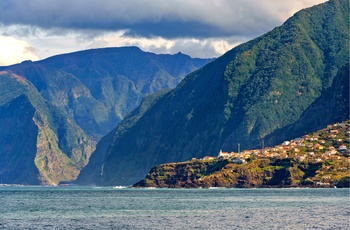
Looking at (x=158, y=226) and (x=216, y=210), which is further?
(x=216, y=210)

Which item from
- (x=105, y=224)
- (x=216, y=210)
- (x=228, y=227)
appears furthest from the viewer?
(x=216, y=210)

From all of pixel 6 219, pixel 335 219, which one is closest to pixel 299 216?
pixel 335 219

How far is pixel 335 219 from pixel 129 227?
136ft

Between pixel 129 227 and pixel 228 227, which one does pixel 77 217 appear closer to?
pixel 129 227

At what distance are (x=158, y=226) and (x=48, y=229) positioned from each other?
20.6m

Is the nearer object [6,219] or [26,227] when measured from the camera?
[26,227]

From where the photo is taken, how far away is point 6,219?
17050cm

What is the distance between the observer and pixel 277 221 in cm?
15500

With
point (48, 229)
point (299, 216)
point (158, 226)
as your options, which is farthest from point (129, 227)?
point (299, 216)

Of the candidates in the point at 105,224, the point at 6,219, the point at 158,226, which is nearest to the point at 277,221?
the point at 158,226

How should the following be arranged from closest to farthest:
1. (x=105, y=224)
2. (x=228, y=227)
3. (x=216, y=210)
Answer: (x=228, y=227) → (x=105, y=224) → (x=216, y=210)

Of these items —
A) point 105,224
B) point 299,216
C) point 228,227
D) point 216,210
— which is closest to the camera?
point 228,227

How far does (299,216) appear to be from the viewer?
167 m

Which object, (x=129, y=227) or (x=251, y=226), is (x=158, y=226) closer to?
(x=129, y=227)
